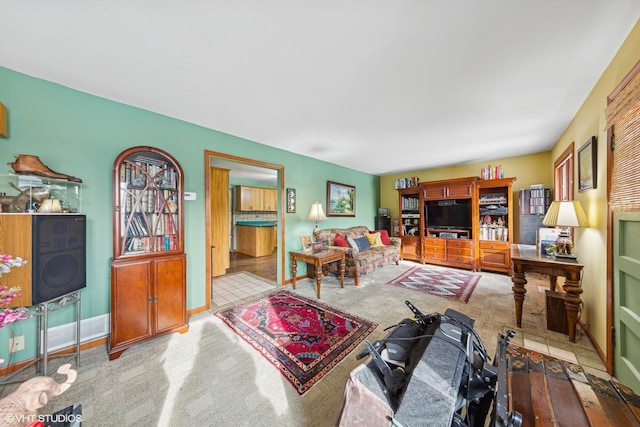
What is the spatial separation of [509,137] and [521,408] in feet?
12.8

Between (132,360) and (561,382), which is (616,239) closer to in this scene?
(561,382)

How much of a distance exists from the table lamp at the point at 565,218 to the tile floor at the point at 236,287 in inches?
145

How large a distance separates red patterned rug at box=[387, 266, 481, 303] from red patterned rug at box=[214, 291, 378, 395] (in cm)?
156

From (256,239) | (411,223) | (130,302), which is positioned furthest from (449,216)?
(130,302)

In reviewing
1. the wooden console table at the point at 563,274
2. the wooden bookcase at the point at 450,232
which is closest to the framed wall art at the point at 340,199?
the wooden bookcase at the point at 450,232

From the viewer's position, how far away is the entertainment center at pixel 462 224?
4.31 m

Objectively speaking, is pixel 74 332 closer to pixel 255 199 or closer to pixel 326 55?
pixel 326 55

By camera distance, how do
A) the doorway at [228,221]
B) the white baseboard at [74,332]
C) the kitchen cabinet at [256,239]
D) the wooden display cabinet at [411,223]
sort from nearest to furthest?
the white baseboard at [74,332]
the doorway at [228,221]
the wooden display cabinet at [411,223]
the kitchen cabinet at [256,239]

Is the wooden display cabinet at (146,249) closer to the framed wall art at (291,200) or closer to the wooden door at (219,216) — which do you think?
the framed wall art at (291,200)

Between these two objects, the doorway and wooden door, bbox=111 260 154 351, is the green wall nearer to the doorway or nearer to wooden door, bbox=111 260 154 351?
the doorway

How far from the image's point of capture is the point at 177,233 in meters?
2.35

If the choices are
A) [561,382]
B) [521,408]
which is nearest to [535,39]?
[561,382]

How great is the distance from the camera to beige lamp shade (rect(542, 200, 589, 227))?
2.11 meters

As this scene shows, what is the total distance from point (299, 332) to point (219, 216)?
10.4 feet
